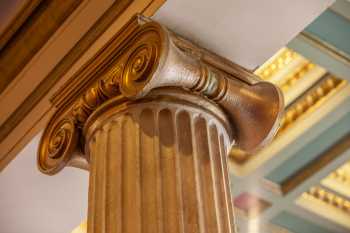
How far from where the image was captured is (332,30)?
4.46 m

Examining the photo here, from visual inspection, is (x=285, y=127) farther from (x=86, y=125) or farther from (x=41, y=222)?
(x=86, y=125)

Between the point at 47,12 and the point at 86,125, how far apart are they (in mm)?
781

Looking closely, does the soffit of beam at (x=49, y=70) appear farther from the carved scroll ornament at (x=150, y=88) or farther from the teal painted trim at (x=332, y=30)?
the teal painted trim at (x=332, y=30)

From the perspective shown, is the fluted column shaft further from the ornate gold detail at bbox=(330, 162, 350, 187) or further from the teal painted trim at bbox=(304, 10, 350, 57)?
the ornate gold detail at bbox=(330, 162, 350, 187)

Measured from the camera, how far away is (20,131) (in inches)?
128

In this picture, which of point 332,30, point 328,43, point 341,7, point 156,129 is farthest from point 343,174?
point 156,129

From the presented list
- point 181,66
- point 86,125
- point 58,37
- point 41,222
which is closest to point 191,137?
point 181,66

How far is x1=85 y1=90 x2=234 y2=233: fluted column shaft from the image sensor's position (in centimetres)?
208

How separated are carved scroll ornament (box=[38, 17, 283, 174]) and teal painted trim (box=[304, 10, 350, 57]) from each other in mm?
1882

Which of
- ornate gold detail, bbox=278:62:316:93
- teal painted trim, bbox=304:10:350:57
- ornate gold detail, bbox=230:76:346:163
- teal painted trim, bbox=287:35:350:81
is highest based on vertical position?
ornate gold detail, bbox=278:62:316:93

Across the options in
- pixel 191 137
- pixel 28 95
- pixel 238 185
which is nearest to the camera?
pixel 191 137

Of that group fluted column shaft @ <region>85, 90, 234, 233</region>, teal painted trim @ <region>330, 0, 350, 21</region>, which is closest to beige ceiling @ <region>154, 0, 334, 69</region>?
fluted column shaft @ <region>85, 90, 234, 233</region>

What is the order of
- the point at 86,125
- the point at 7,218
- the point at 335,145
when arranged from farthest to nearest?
the point at 335,145, the point at 7,218, the point at 86,125

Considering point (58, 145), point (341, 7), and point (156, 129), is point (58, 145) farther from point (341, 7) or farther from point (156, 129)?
point (341, 7)
